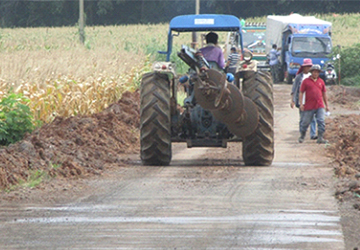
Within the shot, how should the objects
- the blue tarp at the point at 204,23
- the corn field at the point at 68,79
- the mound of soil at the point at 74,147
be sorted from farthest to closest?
the corn field at the point at 68,79 → the blue tarp at the point at 204,23 → the mound of soil at the point at 74,147

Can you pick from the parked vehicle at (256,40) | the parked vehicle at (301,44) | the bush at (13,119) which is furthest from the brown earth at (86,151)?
the parked vehicle at (256,40)

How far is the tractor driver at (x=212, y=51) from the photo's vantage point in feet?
43.9

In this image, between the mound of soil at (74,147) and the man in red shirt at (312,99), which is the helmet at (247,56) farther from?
the man in red shirt at (312,99)

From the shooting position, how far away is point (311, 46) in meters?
39.8

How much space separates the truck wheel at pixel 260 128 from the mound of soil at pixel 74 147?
87.5 inches

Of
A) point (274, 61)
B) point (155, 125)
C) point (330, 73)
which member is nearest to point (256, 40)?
point (274, 61)

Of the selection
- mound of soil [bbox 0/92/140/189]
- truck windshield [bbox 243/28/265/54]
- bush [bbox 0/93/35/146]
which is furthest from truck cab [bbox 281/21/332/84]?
bush [bbox 0/93/35/146]

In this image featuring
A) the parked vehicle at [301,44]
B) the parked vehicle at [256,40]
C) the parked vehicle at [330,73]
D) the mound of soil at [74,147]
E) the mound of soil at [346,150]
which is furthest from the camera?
the parked vehicle at [256,40]

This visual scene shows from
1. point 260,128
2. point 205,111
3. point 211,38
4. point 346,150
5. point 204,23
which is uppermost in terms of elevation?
point 204,23

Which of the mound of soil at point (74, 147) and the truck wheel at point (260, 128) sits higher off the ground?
the truck wheel at point (260, 128)

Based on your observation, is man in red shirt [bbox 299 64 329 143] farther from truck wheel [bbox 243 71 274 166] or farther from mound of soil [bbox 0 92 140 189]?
truck wheel [bbox 243 71 274 166]

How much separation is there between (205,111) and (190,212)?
4335 mm

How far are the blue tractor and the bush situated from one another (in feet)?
8.90

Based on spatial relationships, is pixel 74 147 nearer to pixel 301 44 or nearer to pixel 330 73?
pixel 330 73
